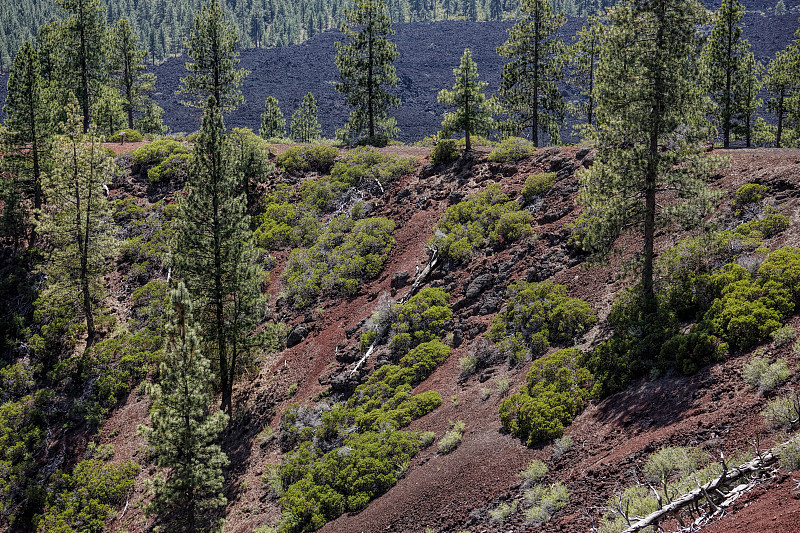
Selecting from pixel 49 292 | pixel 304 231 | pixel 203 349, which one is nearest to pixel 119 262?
pixel 49 292

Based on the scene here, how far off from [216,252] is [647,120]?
54.9 ft

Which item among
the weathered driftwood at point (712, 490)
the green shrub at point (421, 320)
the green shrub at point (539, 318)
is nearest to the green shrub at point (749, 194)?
the green shrub at point (539, 318)

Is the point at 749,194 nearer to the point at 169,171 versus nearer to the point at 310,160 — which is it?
the point at 310,160

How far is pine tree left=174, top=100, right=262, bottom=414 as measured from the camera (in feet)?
77.4

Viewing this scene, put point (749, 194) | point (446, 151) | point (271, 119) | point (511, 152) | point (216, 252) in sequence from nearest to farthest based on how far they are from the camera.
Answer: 1. point (749, 194)
2. point (216, 252)
3. point (511, 152)
4. point (446, 151)
5. point (271, 119)

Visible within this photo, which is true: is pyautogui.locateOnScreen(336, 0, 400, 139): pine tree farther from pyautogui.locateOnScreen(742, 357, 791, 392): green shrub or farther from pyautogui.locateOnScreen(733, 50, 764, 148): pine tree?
pyautogui.locateOnScreen(742, 357, 791, 392): green shrub

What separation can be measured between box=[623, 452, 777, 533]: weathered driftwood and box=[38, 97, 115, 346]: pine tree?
1119 inches

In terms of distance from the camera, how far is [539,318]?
63.3 feet

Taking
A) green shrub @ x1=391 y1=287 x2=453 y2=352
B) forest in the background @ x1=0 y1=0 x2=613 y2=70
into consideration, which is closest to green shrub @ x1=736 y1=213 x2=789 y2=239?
green shrub @ x1=391 y1=287 x2=453 y2=352

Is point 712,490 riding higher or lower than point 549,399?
higher

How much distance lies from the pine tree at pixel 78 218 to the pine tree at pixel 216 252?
8.41 metres

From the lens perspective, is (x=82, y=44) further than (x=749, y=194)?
Yes

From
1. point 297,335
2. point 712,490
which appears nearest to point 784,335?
point 712,490

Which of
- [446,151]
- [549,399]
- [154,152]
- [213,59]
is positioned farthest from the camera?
[154,152]
